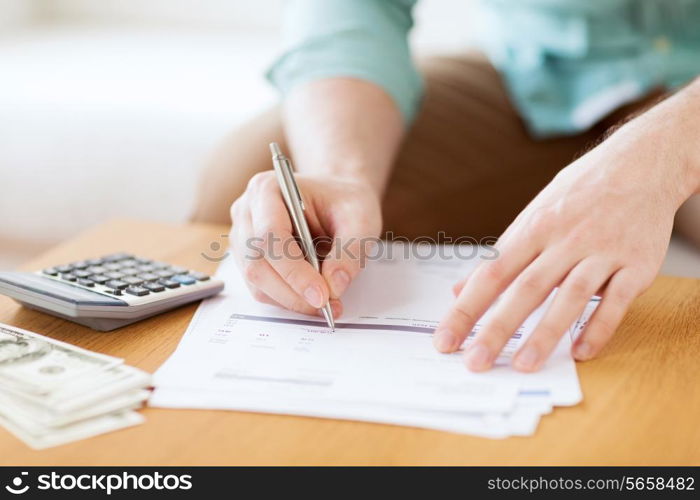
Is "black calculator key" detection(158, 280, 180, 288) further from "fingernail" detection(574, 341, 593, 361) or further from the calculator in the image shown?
"fingernail" detection(574, 341, 593, 361)

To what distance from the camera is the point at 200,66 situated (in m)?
1.83

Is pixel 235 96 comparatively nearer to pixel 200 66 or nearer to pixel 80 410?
pixel 200 66

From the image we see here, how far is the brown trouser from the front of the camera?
3.45 ft

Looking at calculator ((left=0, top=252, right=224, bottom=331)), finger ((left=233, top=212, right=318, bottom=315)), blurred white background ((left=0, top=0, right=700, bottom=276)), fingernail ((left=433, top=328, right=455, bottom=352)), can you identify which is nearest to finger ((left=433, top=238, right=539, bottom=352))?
fingernail ((left=433, top=328, right=455, bottom=352))

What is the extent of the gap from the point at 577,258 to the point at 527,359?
0.30 ft

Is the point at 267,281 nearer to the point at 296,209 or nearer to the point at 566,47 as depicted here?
the point at 296,209

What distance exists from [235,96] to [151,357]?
1.09 meters

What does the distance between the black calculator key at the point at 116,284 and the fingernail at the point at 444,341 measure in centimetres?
25

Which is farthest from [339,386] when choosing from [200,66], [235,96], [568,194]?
[200,66]

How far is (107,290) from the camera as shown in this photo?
25.5 inches

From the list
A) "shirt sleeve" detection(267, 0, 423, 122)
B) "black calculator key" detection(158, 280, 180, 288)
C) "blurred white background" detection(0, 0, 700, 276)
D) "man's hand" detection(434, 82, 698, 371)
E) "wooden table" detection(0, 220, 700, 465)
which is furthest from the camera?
"blurred white background" detection(0, 0, 700, 276)

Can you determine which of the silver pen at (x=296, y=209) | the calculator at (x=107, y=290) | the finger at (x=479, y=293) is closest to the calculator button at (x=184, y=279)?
the calculator at (x=107, y=290)

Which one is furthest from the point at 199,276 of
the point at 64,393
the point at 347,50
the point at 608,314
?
the point at 347,50

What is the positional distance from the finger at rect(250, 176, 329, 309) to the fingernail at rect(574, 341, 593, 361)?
0.61 feet
